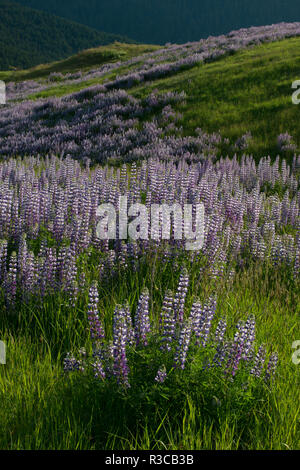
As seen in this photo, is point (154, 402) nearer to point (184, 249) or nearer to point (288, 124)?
point (184, 249)

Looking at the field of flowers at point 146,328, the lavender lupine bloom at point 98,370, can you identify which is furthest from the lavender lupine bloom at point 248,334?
the lavender lupine bloom at point 98,370

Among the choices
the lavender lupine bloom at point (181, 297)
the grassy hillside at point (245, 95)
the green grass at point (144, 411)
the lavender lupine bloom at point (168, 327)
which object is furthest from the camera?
the grassy hillside at point (245, 95)

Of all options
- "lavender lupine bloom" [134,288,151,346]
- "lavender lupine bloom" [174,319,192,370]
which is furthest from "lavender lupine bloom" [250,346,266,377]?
"lavender lupine bloom" [134,288,151,346]

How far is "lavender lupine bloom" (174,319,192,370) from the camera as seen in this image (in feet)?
10.6

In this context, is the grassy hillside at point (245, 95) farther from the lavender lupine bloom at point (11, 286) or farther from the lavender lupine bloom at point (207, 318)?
the lavender lupine bloom at point (207, 318)

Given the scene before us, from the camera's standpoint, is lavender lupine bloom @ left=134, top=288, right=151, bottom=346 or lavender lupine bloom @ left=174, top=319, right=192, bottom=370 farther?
lavender lupine bloom @ left=134, top=288, right=151, bottom=346

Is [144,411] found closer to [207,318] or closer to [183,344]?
[183,344]

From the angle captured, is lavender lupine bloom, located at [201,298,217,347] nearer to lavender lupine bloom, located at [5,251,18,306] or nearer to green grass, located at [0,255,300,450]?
green grass, located at [0,255,300,450]

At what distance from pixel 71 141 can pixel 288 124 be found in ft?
26.7

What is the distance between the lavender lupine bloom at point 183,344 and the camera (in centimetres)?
324

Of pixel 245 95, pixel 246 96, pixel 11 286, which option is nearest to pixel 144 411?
pixel 11 286

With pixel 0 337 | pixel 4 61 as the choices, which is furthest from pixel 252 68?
pixel 4 61

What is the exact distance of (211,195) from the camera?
7.30 metres

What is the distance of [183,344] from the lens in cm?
326
